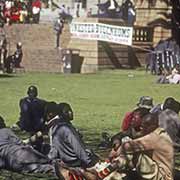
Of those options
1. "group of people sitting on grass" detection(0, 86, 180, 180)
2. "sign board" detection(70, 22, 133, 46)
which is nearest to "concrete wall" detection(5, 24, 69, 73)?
"sign board" detection(70, 22, 133, 46)

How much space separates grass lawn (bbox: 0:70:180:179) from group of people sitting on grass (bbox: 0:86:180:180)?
207 cm

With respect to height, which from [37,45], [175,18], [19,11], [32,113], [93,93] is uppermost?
[19,11]

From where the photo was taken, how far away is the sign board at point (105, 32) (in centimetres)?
3650

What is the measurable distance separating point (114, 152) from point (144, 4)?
31.9 m

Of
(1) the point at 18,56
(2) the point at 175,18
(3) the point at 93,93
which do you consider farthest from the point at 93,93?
(2) the point at 175,18

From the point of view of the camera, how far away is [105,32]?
36.6 m

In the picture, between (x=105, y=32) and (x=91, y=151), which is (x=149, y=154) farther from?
(x=105, y=32)

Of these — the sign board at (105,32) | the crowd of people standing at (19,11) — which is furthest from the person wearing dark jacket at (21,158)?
the crowd of people standing at (19,11)

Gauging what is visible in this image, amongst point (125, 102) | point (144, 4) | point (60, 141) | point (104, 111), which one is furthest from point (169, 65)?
point (60, 141)

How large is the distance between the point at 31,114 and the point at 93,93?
1029 centimetres

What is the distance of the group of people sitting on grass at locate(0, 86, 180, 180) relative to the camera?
28.5ft

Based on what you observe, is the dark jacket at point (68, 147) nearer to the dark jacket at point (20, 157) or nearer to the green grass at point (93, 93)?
the dark jacket at point (20, 157)

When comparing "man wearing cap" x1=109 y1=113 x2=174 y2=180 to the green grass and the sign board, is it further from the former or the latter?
the sign board

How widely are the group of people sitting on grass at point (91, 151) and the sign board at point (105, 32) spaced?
22121mm
